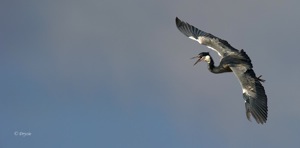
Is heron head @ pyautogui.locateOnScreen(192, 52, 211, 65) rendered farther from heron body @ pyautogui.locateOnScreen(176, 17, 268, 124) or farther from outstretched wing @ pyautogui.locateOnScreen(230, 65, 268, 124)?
outstretched wing @ pyautogui.locateOnScreen(230, 65, 268, 124)

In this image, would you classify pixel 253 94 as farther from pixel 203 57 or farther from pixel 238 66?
pixel 203 57

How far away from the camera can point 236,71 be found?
48.5 m

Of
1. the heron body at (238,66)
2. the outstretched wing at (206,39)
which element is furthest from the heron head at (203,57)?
the outstretched wing at (206,39)

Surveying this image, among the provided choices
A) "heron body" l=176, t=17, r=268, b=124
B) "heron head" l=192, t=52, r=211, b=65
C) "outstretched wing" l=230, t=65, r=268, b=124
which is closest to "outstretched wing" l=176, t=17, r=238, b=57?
"heron body" l=176, t=17, r=268, b=124

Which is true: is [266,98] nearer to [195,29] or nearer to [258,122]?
[258,122]

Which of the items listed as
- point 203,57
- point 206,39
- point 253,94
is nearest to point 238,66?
point 253,94

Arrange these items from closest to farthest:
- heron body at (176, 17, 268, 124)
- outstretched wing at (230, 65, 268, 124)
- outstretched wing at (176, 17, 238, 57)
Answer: outstretched wing at (230, 65, 268, 124) < heron body at (176, 17, 268, 124) < outstretched wing at (176, 17, 238, 57)

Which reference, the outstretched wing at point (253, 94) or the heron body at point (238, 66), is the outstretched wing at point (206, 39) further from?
the outstretched wing at point (253, 94)

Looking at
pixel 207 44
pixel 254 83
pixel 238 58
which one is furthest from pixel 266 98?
pixel 207 44

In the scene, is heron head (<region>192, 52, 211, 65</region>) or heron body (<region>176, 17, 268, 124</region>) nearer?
heron body (<region>176, 17, 268, 124</region>)

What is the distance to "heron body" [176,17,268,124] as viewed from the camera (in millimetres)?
46625

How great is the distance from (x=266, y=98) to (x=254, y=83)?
1065 mm

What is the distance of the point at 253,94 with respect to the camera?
4719cm

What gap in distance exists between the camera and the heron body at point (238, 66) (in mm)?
46625
